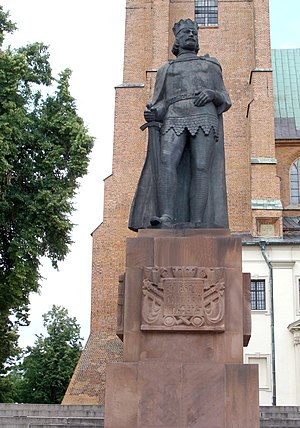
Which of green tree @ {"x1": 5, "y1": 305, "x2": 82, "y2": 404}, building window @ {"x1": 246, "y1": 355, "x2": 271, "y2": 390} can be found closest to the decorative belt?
building window @ {"x1": 246, "y1": 355, "x2": 271, "y2": 390}

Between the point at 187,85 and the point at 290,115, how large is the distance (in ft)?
98.9

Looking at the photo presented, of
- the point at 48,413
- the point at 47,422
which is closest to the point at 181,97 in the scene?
the point at 47,422

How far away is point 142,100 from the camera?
33.2 m

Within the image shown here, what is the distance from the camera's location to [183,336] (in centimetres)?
725

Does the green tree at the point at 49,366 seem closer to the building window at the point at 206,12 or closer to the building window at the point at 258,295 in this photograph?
the building window at the point at 258,295

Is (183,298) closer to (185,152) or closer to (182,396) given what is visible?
(182,396)

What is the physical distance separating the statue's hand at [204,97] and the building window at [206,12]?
27.7 m

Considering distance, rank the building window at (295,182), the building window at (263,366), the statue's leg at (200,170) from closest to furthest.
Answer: the statue's leg at (200,170) < the building window at (263,366) < the building window at (295,182)

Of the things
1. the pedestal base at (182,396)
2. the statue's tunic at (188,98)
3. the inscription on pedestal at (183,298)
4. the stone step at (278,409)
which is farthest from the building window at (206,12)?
the pedestal base at (182,396)

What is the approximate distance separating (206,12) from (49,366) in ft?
70.1

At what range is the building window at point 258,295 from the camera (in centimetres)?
2855

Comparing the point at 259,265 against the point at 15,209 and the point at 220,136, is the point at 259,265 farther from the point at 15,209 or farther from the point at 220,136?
the point at 220,136

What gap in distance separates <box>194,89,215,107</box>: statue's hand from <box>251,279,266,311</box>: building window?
21141 millimetres

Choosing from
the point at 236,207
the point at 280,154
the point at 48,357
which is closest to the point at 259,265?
the point at 236,207
